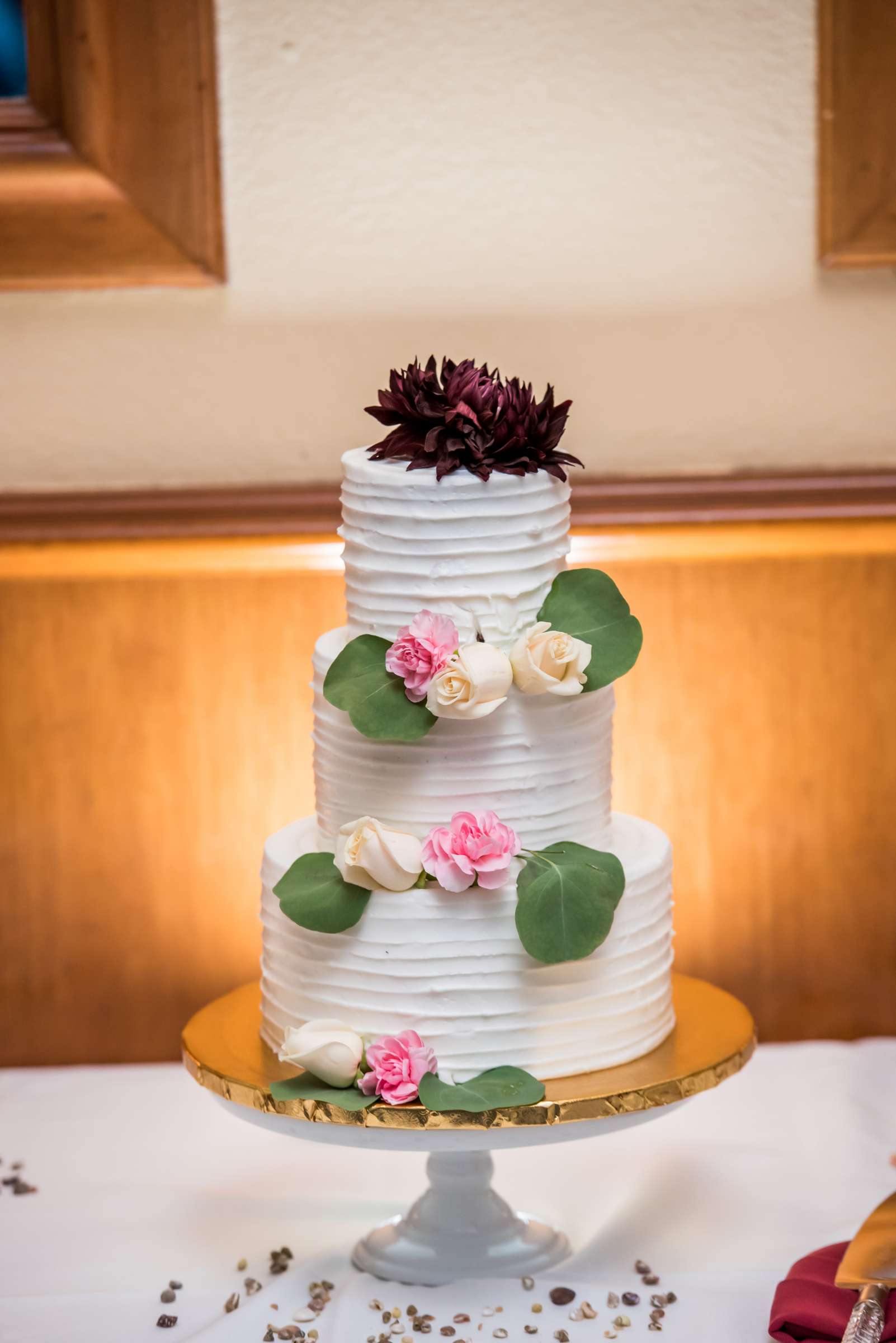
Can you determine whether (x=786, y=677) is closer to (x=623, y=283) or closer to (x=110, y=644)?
(x=623, y=283)

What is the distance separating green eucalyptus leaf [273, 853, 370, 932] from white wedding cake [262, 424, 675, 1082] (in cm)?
1

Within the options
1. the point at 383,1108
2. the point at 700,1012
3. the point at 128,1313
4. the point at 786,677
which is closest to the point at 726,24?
the point at 786,677

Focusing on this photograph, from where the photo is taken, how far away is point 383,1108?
101 centimetres

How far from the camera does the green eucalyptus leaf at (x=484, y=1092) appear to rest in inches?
39.3

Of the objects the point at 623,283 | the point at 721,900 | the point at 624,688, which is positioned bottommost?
the point at 721,900

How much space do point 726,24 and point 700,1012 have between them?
3.03 feet

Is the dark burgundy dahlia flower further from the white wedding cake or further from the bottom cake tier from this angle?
the bottom cake tier

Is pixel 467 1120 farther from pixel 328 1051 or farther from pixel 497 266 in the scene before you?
pixel 497 266

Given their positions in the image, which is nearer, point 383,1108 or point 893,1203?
point 383,1108

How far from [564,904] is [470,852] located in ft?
0.25

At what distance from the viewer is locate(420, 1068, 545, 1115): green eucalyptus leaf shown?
998mm

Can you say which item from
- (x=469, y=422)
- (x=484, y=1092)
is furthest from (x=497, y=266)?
(x=484, y=1092)

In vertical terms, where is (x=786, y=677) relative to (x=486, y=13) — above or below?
below

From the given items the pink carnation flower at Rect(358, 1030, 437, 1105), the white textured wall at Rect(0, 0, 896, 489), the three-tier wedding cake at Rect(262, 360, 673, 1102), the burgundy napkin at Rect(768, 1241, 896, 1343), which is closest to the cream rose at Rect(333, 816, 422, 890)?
the three-tier wedding cake at Rect(262, 360, 673, 1102)
